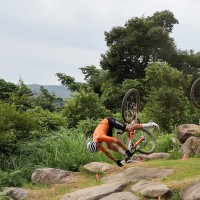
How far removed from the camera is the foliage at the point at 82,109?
21078 millimetres

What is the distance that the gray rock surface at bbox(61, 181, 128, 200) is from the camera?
9891 millimetres

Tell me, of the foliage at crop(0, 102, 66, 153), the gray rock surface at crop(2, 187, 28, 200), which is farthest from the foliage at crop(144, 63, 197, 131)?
the gray rock surface at crop(2, 187, 28, 200)

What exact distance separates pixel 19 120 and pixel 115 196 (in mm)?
5561

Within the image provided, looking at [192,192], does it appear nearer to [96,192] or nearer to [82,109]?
[96,192]

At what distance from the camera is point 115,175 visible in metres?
11.8

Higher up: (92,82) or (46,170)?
(92,82)

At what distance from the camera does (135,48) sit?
31.4m

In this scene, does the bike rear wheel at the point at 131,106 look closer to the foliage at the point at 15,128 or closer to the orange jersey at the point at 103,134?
the orange jersey at the point at 103,134

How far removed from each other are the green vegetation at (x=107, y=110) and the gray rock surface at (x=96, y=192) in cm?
112

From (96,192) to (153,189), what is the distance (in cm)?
151

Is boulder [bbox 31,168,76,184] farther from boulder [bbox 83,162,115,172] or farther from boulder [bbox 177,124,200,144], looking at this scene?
boulder [bbox 177,124,200,144]

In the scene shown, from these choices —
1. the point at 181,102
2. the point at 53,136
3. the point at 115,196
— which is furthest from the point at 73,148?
the point at 181,102

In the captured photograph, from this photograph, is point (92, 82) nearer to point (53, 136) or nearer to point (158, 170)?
point (53, 136)

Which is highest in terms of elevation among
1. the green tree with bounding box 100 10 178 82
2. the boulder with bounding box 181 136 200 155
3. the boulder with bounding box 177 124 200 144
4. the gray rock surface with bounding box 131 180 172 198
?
the green tree with bounding box 100 10 178 82
